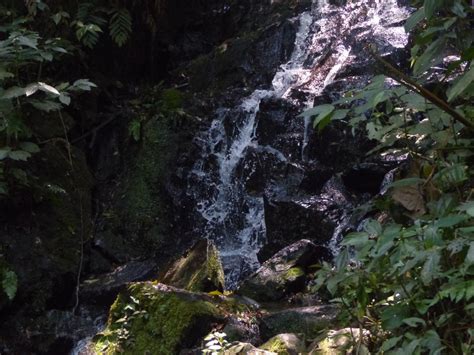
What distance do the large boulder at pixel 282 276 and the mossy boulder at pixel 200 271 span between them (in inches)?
14.1

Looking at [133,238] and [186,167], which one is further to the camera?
[186,167]

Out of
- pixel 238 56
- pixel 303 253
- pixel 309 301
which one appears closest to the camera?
pixel 309 301

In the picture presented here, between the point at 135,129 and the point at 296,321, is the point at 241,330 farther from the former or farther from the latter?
the point at 135,129

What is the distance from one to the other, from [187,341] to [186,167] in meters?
4.28

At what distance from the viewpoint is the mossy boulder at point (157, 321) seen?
3.91 metres

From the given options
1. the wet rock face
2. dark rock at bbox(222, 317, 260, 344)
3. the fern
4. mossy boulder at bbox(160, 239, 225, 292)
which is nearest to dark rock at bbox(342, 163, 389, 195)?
mossy boulder at bbox(160, 239, 225, 292)

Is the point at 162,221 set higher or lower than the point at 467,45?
lower

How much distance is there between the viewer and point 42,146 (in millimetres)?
6988

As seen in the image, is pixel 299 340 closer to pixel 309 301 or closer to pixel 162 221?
pixel 309 301

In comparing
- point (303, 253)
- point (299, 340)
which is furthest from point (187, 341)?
point (303, 253)

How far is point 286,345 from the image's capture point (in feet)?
10.8

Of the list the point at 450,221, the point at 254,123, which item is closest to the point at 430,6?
the point at 450,221

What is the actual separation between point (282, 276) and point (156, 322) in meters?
1.59

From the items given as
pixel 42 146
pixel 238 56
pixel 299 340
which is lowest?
pixel 299 340
